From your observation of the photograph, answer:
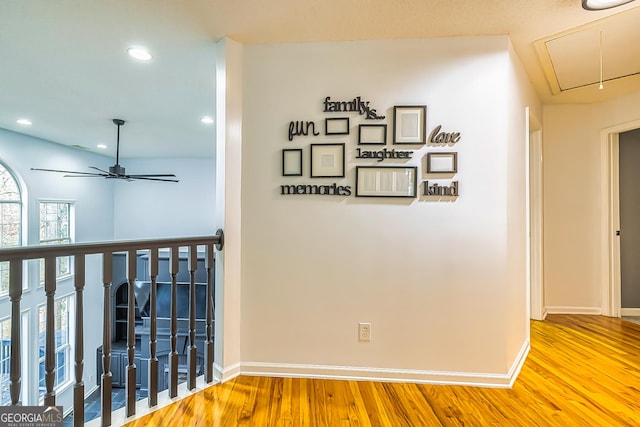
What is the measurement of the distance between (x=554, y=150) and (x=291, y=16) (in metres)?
3.10

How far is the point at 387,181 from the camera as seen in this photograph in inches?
84.4

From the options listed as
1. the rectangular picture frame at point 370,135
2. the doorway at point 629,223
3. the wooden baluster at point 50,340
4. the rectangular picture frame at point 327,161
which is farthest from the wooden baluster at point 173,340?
the doorway at point 629,223

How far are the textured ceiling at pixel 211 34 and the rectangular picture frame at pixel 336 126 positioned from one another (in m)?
0.51

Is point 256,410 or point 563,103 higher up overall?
point 563,103

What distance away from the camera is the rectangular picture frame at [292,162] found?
219 cm

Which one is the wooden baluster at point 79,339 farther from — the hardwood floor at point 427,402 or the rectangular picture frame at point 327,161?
the rectangular picture frame at point 327,161

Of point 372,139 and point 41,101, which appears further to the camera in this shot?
point 41,101

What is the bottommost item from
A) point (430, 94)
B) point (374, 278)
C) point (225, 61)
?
point (374, 278)

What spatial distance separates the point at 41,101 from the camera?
11.8 ft

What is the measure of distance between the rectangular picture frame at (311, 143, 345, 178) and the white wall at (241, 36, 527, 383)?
61 millimetres

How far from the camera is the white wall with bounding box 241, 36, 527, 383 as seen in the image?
2.09m

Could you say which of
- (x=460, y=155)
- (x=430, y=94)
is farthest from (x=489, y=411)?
(x=430, y=94)

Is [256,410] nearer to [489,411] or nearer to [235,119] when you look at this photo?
[489,411]

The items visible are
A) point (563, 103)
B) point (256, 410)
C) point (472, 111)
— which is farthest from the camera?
point (563, 103)
